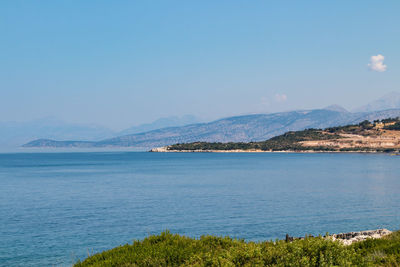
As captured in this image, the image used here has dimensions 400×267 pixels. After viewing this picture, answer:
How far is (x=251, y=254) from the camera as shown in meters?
14.5

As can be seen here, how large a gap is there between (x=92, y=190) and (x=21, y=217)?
2887 cm

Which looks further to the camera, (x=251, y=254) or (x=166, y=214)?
(x=166, y=214)

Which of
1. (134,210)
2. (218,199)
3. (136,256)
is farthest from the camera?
(218,199)

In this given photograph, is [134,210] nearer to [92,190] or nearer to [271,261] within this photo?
[92,190]

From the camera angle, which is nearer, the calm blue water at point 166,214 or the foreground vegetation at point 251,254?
the foreground vegetation at point 251,254

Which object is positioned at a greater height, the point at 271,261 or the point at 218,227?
the point at 271,261

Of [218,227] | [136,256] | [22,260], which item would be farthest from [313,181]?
[136,256]

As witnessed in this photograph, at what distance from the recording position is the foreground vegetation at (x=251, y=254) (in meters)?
14.2

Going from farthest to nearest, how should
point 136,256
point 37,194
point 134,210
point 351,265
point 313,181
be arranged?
point 313,181, point 37,194, point 134,210, point 136,256, point 351,265

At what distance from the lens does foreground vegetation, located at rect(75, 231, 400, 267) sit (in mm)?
14250

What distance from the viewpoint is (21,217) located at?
48344 mm

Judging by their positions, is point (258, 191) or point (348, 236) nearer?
point (348, 236)

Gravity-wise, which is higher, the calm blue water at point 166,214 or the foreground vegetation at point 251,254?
the foreground vegetation at point 251,254

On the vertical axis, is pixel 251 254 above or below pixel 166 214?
above
